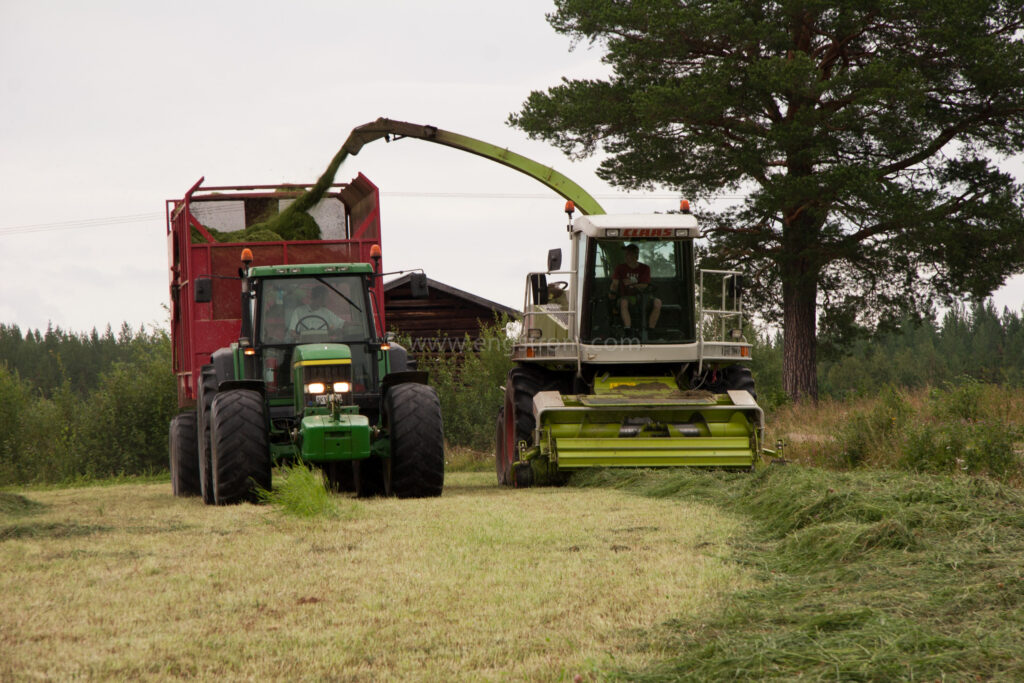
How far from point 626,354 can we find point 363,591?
724 cm

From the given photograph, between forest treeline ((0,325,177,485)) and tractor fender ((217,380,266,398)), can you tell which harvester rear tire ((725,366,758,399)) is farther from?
→ forest treeline ((0,325,177,485))

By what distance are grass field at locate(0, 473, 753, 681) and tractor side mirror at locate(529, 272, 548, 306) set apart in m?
3.80

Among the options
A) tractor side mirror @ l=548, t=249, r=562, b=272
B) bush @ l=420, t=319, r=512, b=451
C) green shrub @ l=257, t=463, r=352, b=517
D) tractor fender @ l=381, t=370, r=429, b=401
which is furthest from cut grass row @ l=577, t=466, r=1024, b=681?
bush @ l=420, t=319, r=512, b=451

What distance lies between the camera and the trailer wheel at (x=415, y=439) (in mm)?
Result: 10555

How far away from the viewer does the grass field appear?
15.2ft

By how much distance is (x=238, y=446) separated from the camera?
1029cm

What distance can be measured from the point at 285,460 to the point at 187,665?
6867 millimetres

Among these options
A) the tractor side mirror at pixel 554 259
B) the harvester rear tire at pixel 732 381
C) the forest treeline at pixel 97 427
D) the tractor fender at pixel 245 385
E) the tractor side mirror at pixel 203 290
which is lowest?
the forest treeline at pixel 97 427

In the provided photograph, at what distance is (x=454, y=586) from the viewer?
19.8 feet

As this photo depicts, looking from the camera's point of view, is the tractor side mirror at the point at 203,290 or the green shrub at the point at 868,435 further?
the green shrub at the point at 868,435

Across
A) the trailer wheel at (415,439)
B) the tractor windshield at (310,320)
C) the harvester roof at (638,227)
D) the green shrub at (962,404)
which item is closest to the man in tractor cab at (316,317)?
the tractor windshield at (310,320)

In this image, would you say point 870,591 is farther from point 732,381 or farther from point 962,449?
point 732,381

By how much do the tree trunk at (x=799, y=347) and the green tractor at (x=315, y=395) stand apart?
13611 mm

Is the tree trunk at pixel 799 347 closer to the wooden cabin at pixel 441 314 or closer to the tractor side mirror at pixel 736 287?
the wooden cabin at pixel 441 314
